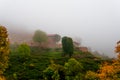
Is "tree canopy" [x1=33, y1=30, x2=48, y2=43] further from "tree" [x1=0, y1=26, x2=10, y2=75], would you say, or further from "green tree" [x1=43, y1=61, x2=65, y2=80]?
"tree" [x1=0, y1=26, x2=10, y2=75]

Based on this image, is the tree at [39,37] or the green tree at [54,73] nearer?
the green tree at [54,73]

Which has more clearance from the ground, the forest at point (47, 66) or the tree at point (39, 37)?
the tree at point (39, 37)

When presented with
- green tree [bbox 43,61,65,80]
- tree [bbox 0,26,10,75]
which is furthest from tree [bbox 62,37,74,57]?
tree [bbox 0,26,10,75]

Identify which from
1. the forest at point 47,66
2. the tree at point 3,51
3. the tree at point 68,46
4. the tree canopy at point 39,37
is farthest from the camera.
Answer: the tree canopy at point 39,37

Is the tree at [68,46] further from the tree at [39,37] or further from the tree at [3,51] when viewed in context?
the tree at [3,51]

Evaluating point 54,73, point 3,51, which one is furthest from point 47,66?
point 3,51

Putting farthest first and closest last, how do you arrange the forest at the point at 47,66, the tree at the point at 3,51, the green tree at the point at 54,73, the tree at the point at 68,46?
1. the tree at the point at 68,46
2. the green tree at the point at 54,73
3. the tree at the point at 3,51
4. the forest at the point at 47,66

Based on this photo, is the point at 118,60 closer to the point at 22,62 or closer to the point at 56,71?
the point at 56,71

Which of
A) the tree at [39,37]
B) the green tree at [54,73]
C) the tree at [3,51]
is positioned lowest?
the green tree at [54,73]

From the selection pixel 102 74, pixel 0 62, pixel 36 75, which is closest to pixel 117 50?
pixel 102 74

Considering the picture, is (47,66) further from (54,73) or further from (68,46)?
(54,73)

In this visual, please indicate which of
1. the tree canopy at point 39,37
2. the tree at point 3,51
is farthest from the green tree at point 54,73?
the tree canopy at point 39,37

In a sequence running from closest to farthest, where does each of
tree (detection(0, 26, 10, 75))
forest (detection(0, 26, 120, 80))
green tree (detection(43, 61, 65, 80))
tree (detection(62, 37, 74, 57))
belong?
forest (detection(0, 26, 120, 80)) < tree (detection(0, 26, 10, 75)) < green tree (detection(43, 61, 65, 80)) < tree (detection(62, 37, 74, 57))

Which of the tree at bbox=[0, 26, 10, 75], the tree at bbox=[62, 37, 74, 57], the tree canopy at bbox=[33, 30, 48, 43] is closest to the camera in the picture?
the tree at bbox=[0, 26, 10, 75]
